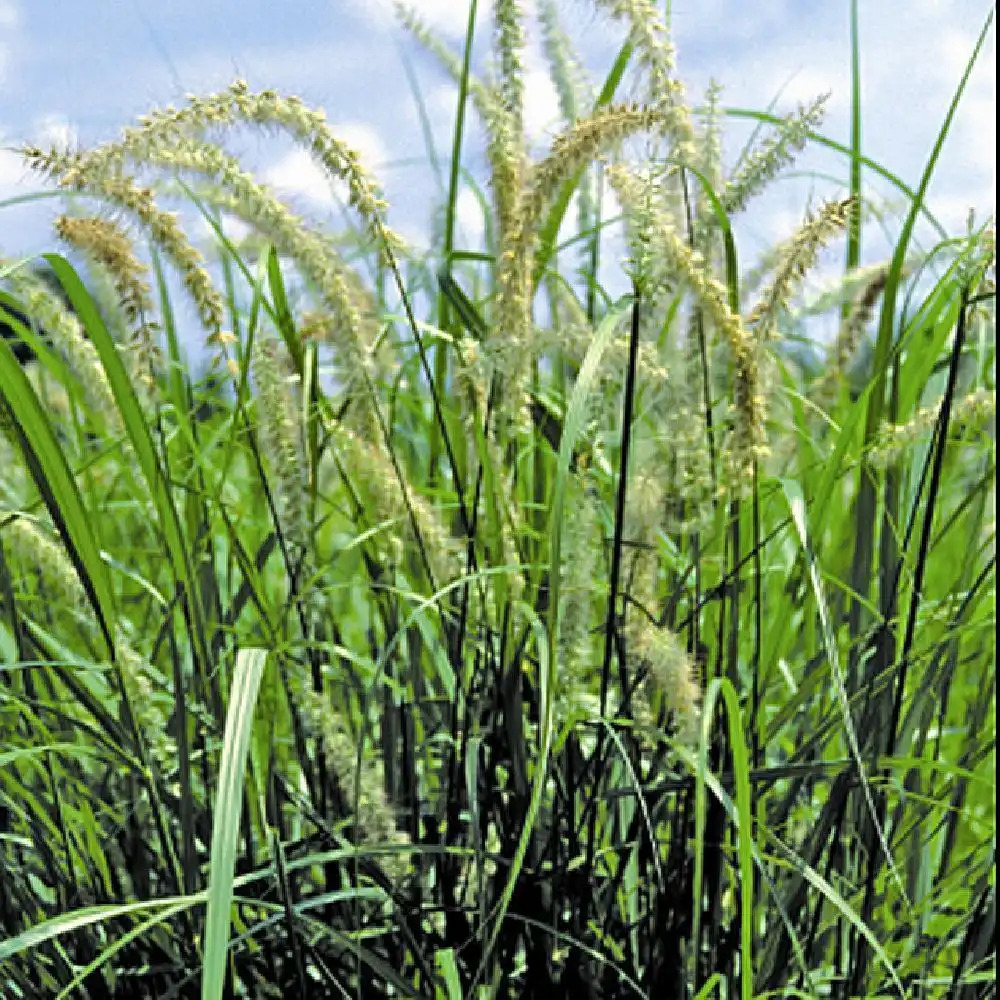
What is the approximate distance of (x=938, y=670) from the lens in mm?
1195

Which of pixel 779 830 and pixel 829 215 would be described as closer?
pixel 829 215

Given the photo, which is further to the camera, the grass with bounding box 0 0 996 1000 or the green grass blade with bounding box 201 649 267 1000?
the grass with bounding box 0 0 996 1000

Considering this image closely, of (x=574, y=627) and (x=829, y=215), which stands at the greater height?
(x=829, y=215)

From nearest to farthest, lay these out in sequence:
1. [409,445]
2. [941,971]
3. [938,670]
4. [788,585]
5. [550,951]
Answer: [550,951] → [938,670] → [788,585] → [941,971] → [409,445]

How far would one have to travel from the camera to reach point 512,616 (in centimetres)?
106

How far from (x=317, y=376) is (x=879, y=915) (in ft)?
2.52

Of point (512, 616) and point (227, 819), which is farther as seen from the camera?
point (512, 616)

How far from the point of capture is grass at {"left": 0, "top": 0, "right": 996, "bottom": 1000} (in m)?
0.92

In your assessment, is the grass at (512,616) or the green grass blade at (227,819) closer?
the green grass blade at (227,819)

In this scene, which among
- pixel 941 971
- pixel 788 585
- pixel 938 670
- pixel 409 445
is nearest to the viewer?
pixel 938 670

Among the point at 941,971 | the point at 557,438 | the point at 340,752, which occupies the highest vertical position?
the point at 557,438

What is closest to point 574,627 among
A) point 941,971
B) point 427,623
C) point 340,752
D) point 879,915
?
point 340,752

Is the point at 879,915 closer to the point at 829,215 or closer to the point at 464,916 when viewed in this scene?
the point at 464,916

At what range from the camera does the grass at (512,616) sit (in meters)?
0.92
